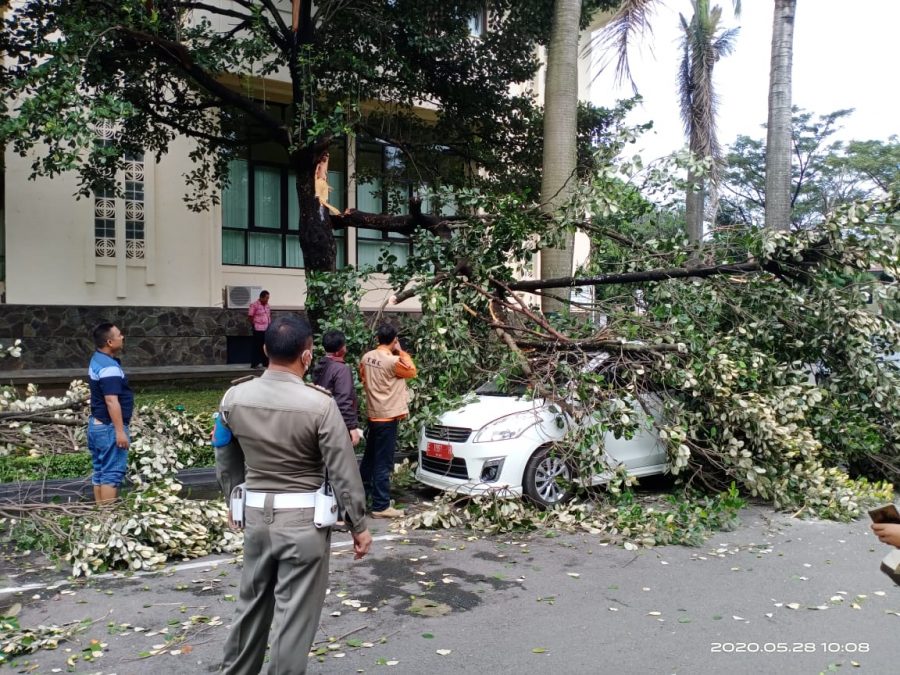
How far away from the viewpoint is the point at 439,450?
7492mm

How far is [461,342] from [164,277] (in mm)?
10115

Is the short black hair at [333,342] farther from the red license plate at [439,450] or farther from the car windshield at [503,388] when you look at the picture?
the car windshield at [503,388]

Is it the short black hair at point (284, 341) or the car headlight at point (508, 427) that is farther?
the car headlight at point (508, 427)

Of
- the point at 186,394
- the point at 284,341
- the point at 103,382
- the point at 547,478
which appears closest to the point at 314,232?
the point at 103,382

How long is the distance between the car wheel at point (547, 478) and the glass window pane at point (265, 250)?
12.0 meters

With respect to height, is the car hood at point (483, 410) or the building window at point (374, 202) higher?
the building window at point (374, 202)

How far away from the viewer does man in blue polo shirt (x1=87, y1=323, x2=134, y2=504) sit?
6520mm

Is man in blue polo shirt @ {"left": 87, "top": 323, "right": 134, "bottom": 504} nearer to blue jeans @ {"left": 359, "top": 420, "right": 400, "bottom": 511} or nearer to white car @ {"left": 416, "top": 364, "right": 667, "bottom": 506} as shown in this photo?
blue jeans @ {"left": 359, "top": 420, "right": 400, "bottom": 511}

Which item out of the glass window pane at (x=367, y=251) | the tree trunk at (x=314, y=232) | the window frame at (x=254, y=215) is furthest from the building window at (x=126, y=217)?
the tree trunk at (x=314, y=232)

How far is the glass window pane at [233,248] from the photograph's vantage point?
674 inches

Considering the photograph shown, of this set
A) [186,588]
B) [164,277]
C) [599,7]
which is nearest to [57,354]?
[164,277]

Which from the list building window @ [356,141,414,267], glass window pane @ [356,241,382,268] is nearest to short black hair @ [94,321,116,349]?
building window @ [356,141,414,267]

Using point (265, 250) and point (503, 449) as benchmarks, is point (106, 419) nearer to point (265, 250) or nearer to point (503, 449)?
point (503, 449)

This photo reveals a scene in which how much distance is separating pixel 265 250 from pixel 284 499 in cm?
1504
